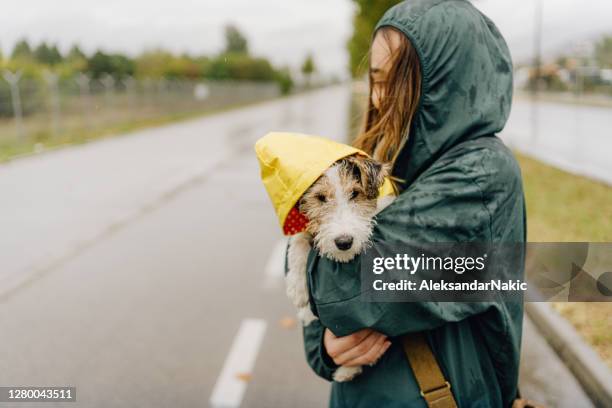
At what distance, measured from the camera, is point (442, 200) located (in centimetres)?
140

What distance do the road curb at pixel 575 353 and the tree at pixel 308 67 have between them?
10179 cm

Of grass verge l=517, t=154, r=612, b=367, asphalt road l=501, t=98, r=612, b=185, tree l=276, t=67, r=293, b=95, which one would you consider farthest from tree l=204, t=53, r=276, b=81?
grass verge l=517, t=154, r=612, b=367

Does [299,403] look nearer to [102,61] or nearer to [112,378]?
[112,378]

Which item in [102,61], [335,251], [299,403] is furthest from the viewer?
[102,61]

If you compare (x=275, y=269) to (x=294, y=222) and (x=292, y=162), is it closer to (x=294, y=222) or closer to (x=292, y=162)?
(x=294, y=222)

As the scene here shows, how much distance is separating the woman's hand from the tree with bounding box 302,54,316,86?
10470 cm

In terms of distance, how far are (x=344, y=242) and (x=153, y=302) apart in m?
4.23

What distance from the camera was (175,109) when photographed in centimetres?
3391

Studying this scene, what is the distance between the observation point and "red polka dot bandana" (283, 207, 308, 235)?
6.13ft

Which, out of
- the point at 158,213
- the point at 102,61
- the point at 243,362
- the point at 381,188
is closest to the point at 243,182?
the point at 158,213

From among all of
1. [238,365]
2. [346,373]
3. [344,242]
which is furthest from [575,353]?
[344,242]

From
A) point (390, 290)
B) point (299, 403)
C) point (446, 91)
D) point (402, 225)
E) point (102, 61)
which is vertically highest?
point (102, 61)

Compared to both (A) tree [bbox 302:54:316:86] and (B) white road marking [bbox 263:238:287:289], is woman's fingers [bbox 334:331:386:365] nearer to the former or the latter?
(B) white road marking [bbox 263:238:287:289]

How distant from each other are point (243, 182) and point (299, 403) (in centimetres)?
870
